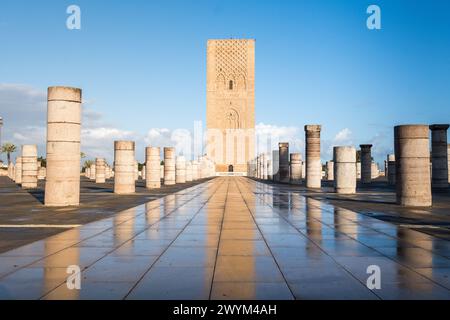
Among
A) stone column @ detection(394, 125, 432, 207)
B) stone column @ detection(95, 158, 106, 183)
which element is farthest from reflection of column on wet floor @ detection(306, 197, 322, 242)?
stone column @ detection(95, 158, 106, 183)

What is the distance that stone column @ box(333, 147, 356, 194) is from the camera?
23172mm

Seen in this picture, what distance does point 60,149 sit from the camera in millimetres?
15367

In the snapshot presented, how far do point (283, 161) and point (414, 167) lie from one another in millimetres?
30676

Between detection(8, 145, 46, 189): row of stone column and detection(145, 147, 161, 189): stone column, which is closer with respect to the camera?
detection(145, 147, 161, 189): stone column

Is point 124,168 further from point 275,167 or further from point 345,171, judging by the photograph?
point 275,167

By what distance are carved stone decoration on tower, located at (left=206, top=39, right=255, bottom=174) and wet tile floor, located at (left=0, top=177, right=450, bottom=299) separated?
85984 mm

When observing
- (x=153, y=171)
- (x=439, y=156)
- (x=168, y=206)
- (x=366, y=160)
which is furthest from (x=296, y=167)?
(x=168, y=206)

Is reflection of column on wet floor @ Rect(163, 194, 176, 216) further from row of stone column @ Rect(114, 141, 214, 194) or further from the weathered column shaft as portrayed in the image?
the weathered column shaft

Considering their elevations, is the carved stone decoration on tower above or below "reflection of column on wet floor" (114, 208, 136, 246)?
above

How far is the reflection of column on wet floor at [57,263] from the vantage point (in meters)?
4.59

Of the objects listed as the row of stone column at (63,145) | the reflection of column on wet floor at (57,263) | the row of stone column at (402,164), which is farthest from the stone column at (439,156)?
the reflection of column on wet floor at (57,263)

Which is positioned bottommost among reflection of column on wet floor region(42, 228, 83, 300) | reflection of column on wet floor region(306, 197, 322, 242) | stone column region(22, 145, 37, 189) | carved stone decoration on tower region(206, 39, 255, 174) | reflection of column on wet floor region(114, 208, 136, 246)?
reflection of column on wet floor region(42, 228, 83, 300)

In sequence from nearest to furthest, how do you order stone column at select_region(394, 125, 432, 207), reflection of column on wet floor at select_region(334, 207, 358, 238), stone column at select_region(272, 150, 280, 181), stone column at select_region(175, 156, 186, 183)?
reflection of column on wet floor at select_region(334, 207, 358, 238)
stone column at select_region(394, 125, 432, 207)
stone column at select_region(175, 156, 186, 183)
stone column at select_region(272, 150, 280, 181)
